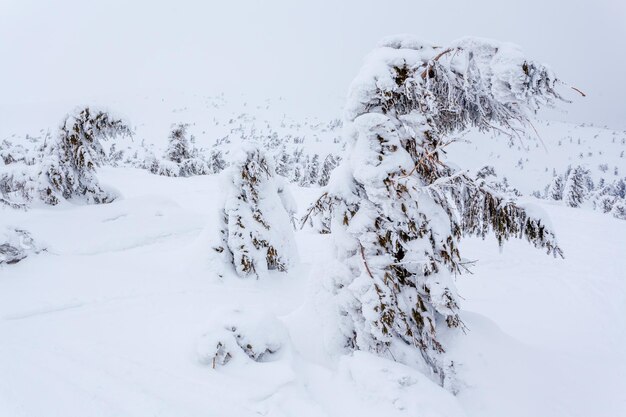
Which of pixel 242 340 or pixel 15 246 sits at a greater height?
pixel 15 246

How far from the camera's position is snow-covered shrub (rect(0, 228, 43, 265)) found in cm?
694

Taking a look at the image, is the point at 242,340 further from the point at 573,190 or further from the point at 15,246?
the point at 573,190

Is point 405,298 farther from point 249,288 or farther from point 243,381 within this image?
point 249,288

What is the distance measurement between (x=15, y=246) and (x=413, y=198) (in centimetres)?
755

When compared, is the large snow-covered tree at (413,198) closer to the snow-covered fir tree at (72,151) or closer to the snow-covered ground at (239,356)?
the snow-covered ground at (239,356)

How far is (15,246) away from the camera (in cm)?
708

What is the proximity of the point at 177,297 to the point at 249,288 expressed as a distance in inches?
64.7

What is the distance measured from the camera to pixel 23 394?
3.63 metres

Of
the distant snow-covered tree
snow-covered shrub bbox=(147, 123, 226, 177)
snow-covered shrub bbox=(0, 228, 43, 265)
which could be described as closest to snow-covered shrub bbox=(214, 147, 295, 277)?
snow-covered shrub bbox=(0, 228, 43, 265)

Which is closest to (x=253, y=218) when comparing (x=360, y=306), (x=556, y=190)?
(x=360, y=306)

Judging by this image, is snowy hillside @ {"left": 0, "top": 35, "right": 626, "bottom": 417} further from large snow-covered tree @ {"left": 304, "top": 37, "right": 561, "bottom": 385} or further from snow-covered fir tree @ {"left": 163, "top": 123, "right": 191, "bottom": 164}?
snow-covered fir tree @ {"left": 163, "top": 123, "right": 191, "bottom": 164}

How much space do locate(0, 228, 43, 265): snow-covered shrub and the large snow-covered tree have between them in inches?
246

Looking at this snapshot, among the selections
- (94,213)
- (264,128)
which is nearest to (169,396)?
(94,213)

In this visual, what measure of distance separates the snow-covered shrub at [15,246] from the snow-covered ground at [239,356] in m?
0.24
